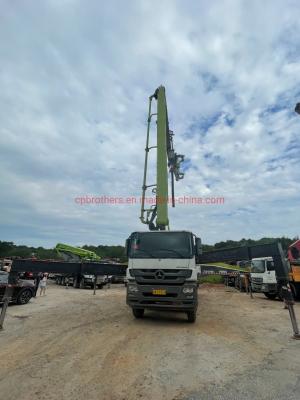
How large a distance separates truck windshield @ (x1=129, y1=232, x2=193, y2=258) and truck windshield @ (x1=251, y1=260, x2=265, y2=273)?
1260 centimetres

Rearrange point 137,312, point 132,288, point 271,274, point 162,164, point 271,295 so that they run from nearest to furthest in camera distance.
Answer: point 132,288
point 137,312
point 162,164
point 271,274
point 271,295

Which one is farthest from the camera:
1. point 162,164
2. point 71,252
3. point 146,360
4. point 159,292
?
point 71,252

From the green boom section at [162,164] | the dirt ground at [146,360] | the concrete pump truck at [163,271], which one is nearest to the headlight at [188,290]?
the concrete pump truck at [163,271]

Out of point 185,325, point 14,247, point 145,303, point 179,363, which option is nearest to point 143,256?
point 145,303

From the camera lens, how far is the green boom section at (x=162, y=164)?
1535 centimetres

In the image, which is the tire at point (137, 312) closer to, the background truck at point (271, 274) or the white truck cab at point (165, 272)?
the white truck cab at point (165, 272)

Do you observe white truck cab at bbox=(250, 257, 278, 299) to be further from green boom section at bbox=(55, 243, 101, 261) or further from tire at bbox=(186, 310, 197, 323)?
green boom section at bbox=(55, 243, 101, 261)

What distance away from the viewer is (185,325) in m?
9.40

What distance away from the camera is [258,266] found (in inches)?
819

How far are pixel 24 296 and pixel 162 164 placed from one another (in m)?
8.93

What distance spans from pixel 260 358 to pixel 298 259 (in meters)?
14.9

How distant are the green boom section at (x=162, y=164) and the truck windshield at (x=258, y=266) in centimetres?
864

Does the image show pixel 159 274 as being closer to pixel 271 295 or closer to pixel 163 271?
pixel 163 271

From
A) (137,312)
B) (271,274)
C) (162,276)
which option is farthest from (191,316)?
(271,274)
